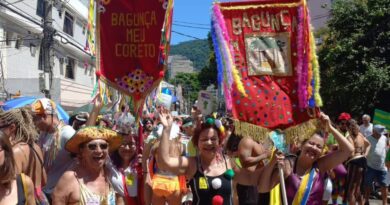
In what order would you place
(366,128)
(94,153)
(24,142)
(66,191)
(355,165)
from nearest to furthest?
(66,191)
(94,153)
(24,142)
(355,165)
(366,128)

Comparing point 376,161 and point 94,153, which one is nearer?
point 94,153

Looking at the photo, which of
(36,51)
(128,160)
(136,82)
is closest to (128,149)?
(128,160)

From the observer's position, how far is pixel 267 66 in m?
4.61

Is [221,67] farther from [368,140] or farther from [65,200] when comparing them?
[368,140]

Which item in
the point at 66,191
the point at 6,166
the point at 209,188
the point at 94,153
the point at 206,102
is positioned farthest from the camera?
the point at 206,102

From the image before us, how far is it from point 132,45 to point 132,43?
0.03 metres

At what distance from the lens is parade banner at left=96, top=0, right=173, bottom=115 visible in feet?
18.0

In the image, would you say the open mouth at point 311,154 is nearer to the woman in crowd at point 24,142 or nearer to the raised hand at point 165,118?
the raised hand at point 165,118

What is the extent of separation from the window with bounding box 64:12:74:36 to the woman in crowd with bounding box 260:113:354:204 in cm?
3019

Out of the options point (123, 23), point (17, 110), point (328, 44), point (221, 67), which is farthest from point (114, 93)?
point (328, 44)

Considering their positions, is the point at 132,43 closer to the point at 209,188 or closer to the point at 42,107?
the point at 42,107

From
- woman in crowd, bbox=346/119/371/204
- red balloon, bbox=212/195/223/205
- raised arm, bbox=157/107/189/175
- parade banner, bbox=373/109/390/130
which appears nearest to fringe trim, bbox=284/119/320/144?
red balloon, bbox=212/195/223/205

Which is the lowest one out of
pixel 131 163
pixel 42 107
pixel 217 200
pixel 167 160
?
pixel 217 200

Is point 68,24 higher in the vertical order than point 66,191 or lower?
higher
